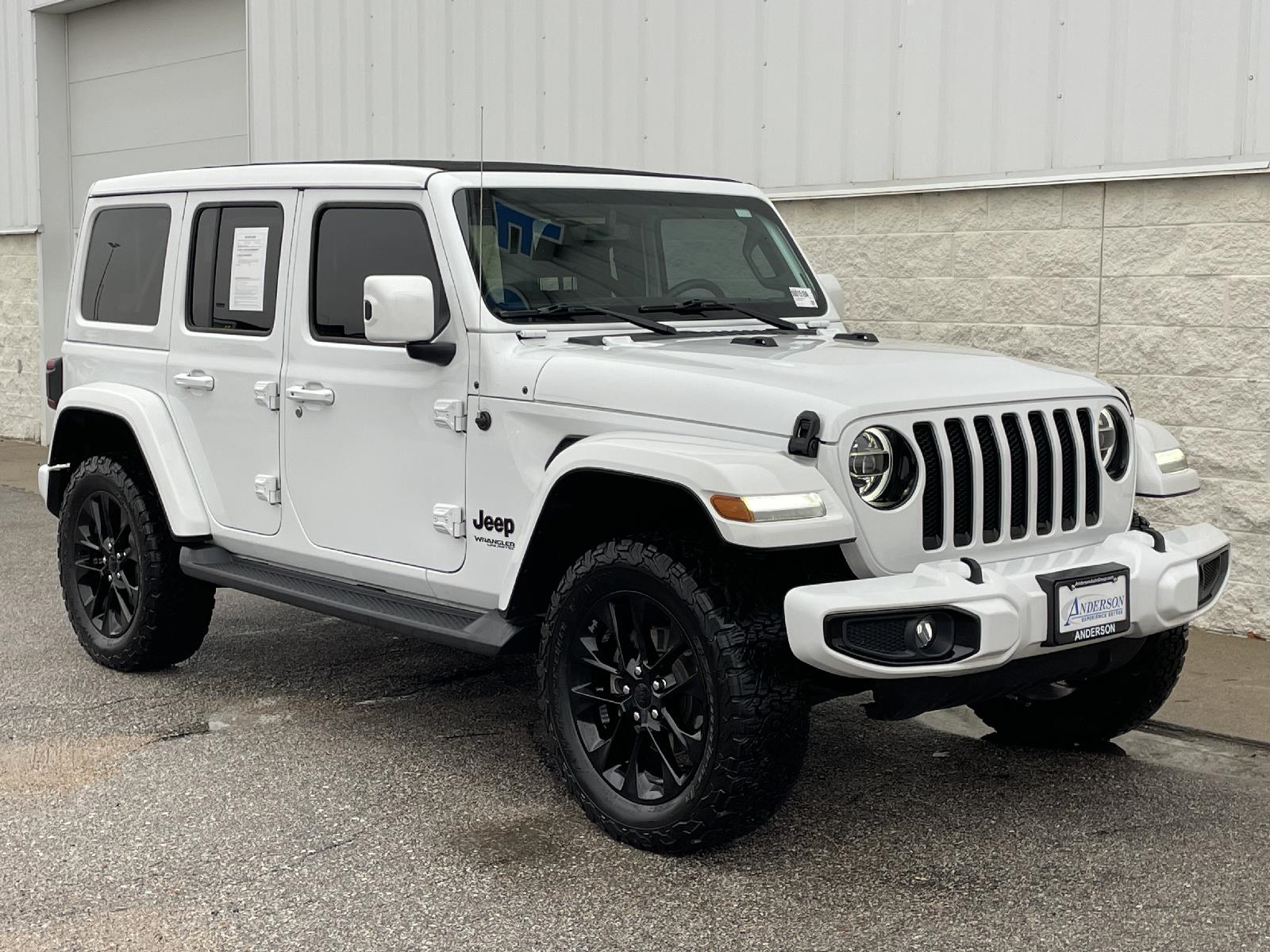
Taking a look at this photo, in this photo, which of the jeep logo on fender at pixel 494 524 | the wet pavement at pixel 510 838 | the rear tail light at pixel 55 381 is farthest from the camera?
the rear tail light at pixel 55 381

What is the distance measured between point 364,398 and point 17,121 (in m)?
11.1

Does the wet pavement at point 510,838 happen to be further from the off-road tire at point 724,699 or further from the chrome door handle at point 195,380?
the chrome door handle at point 195,380

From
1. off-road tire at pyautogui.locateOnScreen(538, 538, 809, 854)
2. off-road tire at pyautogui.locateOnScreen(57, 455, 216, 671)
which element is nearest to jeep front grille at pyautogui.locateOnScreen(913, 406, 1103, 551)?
off-road tire at pyautogui.locateOnScreen(538, 538, 809, 854)

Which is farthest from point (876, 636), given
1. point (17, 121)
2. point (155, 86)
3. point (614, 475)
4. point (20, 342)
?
point (17, 121)

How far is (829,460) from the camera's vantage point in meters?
3.95

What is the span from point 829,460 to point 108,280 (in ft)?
12.2

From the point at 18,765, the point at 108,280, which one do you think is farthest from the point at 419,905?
the point at 108,280

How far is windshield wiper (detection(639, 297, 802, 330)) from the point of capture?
518 cm

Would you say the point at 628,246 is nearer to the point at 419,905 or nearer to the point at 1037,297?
the point at 419,905

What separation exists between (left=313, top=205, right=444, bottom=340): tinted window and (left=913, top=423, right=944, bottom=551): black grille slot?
1753 millimetres

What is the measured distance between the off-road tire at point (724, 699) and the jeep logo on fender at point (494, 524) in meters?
0.49

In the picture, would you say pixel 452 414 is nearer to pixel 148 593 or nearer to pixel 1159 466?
pixel 148 593

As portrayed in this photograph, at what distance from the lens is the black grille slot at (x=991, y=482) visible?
166 inches

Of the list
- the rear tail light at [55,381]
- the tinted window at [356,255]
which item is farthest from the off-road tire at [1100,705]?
the rear tail light at [55,381]
